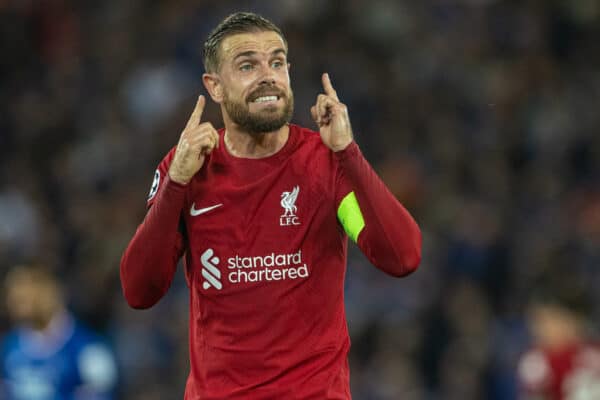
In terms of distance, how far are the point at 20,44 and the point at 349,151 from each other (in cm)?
1059

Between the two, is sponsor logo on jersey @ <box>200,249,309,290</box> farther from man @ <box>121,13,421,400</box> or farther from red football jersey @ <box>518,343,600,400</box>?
red football jersey @ <box>518,343,600,400</box>

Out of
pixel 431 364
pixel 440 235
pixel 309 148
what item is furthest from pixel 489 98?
pixel 309 148

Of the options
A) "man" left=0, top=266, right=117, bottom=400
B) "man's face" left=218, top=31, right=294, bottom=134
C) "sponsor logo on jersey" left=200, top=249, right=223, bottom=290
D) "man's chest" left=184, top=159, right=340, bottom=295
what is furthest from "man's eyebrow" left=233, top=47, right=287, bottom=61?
"man" left=0, top=266, right=117, bottom=400

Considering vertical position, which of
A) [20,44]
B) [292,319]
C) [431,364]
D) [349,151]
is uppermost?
[20,44]

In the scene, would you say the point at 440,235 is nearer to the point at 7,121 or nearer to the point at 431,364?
the point at 431,364

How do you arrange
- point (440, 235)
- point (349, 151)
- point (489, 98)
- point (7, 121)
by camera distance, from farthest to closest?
point (7, 121)
point (489, 98)
point (440, 235)
point (349, 151)

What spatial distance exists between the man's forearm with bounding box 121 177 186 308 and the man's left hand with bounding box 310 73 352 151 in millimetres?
493

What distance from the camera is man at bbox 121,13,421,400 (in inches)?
154

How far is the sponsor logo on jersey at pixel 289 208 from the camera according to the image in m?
4.02

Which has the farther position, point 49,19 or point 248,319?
point 49,19

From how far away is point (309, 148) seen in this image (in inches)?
163

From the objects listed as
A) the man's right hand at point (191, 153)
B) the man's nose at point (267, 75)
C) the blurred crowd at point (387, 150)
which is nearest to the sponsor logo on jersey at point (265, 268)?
the man's right hand at point (191, 153)

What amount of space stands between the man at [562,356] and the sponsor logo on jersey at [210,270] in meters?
3.52

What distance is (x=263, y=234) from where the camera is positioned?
13.2ft
